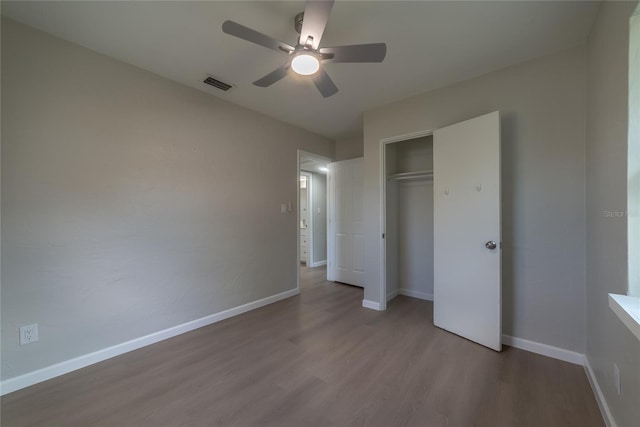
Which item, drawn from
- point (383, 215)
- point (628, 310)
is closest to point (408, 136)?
point (383, 215)

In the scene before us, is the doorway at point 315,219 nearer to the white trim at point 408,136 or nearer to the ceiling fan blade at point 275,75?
the white trim at point 408,136

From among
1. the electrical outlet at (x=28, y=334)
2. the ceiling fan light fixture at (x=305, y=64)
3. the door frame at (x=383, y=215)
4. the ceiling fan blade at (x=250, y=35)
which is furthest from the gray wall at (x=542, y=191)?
the electrical outlet at (x=28, y=334)

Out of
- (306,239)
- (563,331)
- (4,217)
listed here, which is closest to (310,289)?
(306,239)

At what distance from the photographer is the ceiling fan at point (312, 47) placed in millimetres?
1348

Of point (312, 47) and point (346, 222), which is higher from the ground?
point (312, 47)

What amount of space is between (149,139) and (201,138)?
50 centimetres

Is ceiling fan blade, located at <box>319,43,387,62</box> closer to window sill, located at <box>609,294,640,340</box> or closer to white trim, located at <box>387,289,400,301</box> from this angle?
window sill, located at <box>609,294,640,340</box>

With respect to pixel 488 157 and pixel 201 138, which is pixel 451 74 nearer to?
pixel 488 157

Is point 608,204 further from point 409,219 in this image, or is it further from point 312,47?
point 409,219

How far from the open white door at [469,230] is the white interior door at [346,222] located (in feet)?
5.25

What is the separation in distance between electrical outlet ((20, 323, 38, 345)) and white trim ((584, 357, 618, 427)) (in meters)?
3.63

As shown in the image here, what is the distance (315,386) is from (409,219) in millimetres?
2604

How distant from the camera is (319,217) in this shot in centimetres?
586

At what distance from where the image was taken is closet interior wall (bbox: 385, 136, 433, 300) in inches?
135
